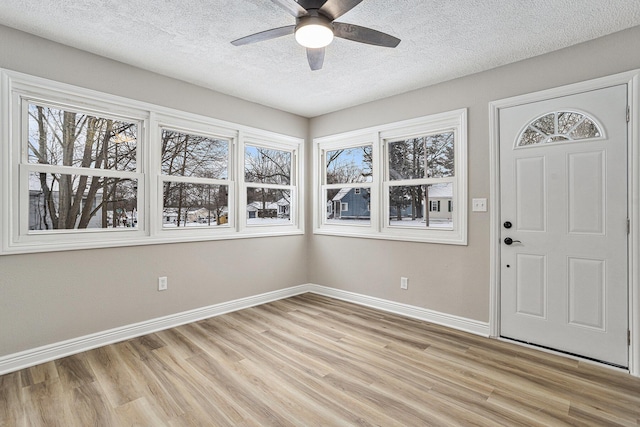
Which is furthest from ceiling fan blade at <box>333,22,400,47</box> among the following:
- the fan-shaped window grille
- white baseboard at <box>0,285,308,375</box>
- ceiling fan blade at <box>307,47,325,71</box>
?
white baseboard at <box>0,285,308,375</box>

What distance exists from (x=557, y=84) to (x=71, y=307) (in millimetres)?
4561

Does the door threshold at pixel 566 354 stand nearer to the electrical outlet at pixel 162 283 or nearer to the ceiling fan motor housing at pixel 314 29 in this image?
the ceiling fan motor housing at pixel 314 29

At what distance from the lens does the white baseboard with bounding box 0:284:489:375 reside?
8.53 ft

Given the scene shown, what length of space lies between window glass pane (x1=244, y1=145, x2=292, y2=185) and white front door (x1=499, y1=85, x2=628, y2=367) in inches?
108

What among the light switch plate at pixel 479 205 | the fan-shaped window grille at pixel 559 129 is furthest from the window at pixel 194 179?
the fan-shaped window grille at pixel 559 129

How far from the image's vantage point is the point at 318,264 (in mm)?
4777

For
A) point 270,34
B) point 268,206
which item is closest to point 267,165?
point 268,206

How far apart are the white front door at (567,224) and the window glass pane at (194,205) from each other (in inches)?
120

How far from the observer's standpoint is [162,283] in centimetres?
336

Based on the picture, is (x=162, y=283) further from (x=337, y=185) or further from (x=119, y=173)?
(x=337, y=185)

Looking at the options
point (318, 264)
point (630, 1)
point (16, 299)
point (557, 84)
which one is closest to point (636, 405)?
point (557, 84)

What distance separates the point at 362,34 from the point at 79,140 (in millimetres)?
2595

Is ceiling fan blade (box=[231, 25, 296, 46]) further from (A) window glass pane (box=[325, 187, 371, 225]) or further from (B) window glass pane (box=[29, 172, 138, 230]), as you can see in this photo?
(A) window glass pane (box=[325, 187, 371, 225])

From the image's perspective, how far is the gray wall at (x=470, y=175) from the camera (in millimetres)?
2662
